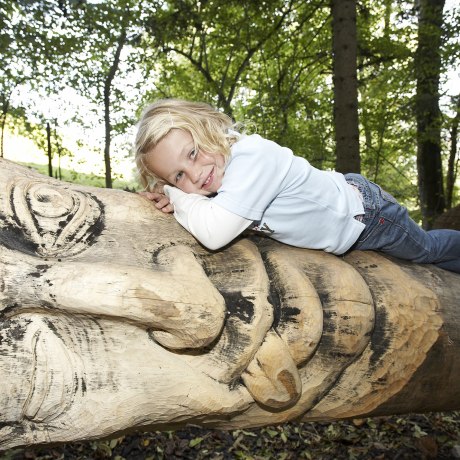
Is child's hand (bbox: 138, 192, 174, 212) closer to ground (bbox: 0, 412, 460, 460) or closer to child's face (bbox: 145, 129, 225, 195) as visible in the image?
child's face (bbox: 145, 129, 225, 195)

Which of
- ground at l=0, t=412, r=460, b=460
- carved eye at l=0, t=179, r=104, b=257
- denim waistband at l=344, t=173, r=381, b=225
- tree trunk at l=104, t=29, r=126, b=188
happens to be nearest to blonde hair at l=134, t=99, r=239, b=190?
carved eye at l=0, t=179, r=104, b=257

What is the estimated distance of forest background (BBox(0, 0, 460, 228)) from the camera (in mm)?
5137

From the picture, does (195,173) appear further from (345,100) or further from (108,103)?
(108,103)

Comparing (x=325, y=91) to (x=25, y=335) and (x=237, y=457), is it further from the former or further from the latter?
(x=25, y=335)

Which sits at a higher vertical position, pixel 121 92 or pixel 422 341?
pixel 121 92

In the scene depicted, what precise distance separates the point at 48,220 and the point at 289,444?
2.53 meters

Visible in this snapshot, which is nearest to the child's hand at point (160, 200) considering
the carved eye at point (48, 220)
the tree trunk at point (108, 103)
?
the carved eye at point (48, 220)

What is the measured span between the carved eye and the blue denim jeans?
995mm

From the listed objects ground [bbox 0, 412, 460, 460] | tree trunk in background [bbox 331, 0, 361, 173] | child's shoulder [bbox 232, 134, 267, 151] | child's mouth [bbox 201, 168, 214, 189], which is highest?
tree trunk in background [bbox 331, 0, 361, 173]

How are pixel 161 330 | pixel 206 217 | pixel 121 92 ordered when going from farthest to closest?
pixel 121 92 → pixel 206 217 → pixel 161 330

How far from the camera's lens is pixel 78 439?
1.24 metres

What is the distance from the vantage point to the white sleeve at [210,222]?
145 centimetres

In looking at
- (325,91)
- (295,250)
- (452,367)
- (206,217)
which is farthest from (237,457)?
(325,91)

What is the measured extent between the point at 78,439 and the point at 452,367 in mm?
1313
